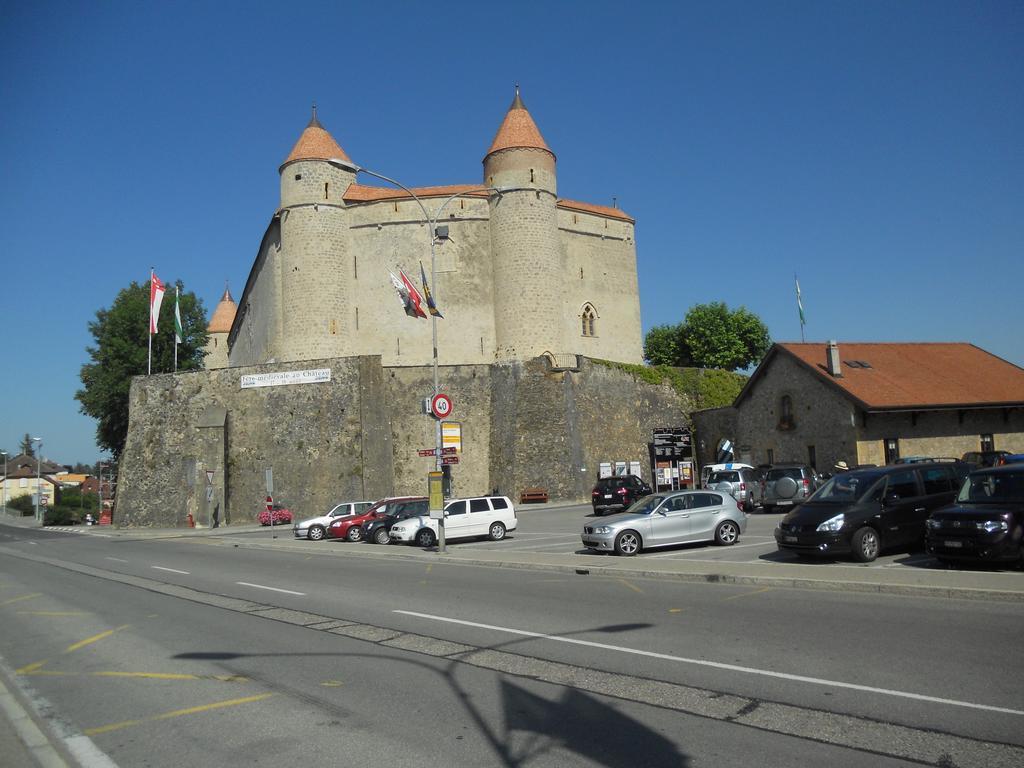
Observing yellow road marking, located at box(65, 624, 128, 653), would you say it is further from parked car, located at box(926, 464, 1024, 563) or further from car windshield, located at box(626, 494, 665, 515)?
parked car, located at box(926, 464, 1024, 563)

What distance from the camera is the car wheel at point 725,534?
62.7 ft

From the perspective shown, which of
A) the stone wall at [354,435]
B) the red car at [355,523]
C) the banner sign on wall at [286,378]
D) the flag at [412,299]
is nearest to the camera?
the flag at [412,299]

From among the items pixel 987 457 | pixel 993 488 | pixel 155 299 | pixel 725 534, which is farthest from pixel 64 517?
pixel 993 488

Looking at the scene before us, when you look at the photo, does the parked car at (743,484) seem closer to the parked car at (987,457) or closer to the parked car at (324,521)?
the parked car at (987,457)

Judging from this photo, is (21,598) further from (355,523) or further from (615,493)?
(615,493)

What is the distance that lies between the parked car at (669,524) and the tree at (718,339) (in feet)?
178

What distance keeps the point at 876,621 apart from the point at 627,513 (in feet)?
32.7

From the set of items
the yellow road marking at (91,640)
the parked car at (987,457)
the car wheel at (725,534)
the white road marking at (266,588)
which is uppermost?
the parked car at (987,457)

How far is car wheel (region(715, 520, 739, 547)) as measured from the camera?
19125 mm

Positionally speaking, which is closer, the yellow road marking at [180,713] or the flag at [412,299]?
the yellow road marking at [180,713]

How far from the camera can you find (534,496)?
1713 inches

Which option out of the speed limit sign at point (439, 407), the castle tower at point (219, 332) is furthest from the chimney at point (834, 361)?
the castle tower at point (219, 332)

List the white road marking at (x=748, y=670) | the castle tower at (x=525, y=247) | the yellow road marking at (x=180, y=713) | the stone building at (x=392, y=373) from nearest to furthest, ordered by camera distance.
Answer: the white road marking at (x=748, y=670) → the yellow road marking at (x=180, y=713) → the stone building at (x=392, y=373) → the castle tower at (x=525, y=247)

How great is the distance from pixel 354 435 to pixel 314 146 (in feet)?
64.0
